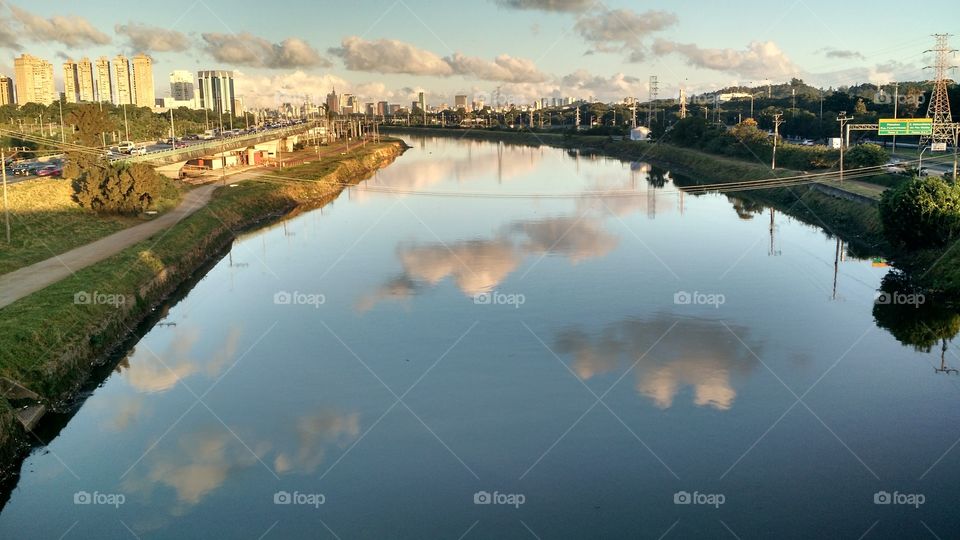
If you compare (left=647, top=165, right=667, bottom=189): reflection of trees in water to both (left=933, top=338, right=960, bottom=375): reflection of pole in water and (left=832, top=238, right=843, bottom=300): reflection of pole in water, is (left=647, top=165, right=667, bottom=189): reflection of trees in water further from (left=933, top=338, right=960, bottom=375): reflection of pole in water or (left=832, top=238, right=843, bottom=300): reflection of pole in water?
(left=933, top=338, right=960, bottom=375): reflection of pole in water

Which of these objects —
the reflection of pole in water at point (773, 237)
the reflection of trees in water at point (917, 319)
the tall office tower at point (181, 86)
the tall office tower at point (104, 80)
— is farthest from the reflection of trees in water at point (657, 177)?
the tall office tower at point (181, 86)

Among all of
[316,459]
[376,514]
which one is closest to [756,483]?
[376,514]

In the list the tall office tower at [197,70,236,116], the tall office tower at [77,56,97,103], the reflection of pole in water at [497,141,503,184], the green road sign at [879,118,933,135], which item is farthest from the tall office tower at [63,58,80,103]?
the green road sign at [879,118,933,135]

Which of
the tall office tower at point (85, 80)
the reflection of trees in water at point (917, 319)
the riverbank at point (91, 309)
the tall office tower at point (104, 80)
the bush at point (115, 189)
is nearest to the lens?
the riverbank at point (91, 309)

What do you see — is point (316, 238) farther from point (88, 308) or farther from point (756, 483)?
point (756, 483)

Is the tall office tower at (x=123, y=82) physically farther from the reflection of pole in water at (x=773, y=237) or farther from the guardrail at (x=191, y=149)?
the reflection of pole in water at (x=773, y=237)

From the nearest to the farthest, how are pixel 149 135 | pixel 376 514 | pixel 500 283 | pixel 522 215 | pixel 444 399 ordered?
pixel 376 514 < pixel 444 399 < pixel 500 283 < pixel 522 215 < pixel 149 135
